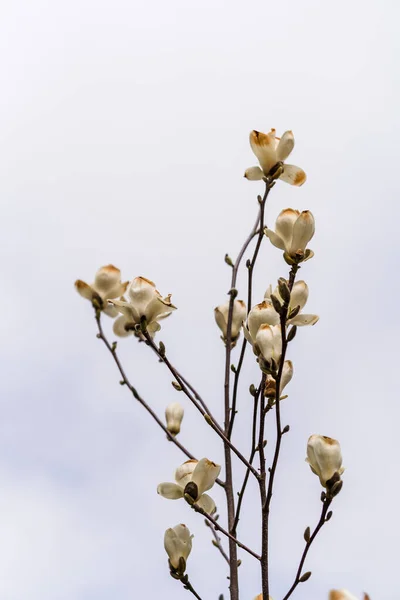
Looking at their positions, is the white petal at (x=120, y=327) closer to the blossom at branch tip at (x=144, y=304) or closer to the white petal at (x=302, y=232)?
the blossom at branch tip at (x=144, y=304)

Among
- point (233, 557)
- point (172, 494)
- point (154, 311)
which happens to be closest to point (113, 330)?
point (154, 311)

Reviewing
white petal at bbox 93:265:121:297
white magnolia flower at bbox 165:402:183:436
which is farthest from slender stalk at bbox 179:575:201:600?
white petal at bbox 93:265:121:297

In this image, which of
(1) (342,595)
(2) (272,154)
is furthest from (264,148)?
(1) (342,595)

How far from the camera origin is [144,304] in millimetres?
1085

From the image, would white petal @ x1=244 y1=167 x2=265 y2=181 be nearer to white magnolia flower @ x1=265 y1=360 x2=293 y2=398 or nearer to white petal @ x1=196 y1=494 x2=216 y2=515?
white magnolia flower @ x1=265 y1=360 x2=293 y2=398

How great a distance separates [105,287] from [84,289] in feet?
0.14

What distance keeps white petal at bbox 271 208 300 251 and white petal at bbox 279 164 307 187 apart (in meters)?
0.12

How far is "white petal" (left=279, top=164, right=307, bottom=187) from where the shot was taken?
116 cm

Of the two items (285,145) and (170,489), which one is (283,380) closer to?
(170,489)

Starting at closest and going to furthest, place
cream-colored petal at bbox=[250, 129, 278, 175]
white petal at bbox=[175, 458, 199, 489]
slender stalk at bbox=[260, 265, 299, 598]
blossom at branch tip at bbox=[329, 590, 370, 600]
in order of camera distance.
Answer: blossom at branch tip at bbox=[329, 590, 370, 600] → slender stalk at bbox=[260, 265, 299, 598] → white petal at bbox=[175, 458, 199, 489] → cream-colored petal at bbox=[250, 129, 278, 175]

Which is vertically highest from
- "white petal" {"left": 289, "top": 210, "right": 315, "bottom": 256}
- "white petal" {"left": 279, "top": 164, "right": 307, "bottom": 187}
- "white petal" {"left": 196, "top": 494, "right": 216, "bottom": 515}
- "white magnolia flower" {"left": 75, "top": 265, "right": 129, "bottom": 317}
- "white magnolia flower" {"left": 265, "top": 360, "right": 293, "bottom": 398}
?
"white petal" {"left": 279, "top": 164, "right": 307, "bottom": 187}

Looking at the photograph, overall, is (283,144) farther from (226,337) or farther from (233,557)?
(233,557)

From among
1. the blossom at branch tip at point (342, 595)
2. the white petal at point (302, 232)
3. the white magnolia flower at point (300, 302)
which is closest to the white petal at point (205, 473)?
the white magnolia flower at point (300, 302)

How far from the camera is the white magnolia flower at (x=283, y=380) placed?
1.04m
